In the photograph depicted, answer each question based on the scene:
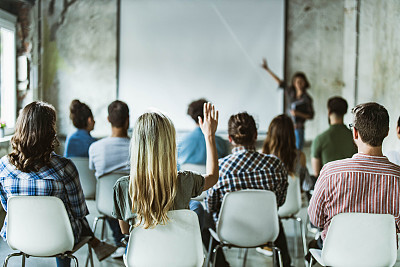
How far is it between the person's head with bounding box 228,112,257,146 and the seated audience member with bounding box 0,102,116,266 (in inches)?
40.2

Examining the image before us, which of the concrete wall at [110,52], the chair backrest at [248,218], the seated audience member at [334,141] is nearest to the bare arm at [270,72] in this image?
the concrete wall at [110,52]

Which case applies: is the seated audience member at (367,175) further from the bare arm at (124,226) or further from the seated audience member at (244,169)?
the bare arm at (124,226)

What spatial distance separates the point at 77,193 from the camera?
2461 millimetres

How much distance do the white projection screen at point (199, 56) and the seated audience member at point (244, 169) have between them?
3.59 meters

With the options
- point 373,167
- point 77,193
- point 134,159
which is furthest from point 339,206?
point 77,193

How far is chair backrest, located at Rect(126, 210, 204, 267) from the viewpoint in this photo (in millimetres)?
2025

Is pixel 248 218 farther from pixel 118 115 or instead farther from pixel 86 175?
pixel 86 175

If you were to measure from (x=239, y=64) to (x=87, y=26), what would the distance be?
7.41 ft

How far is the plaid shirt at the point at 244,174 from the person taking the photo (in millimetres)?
2820

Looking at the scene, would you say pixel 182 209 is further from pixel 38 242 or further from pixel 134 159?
pixel 38 242

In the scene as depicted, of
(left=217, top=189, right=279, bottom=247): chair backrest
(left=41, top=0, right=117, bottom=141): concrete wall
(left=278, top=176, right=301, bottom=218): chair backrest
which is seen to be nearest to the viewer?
(left=217, top=189, right=279, bottom=247): chair backrest

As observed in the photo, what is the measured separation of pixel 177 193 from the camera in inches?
81.6

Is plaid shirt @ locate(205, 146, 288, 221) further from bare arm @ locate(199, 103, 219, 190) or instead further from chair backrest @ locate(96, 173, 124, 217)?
chair backrest @ locate(96, 173, 124, 217)

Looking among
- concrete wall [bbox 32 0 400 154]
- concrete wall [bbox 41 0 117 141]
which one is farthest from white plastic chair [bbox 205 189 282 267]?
concrete wall [bbox 41 0 117 141]
